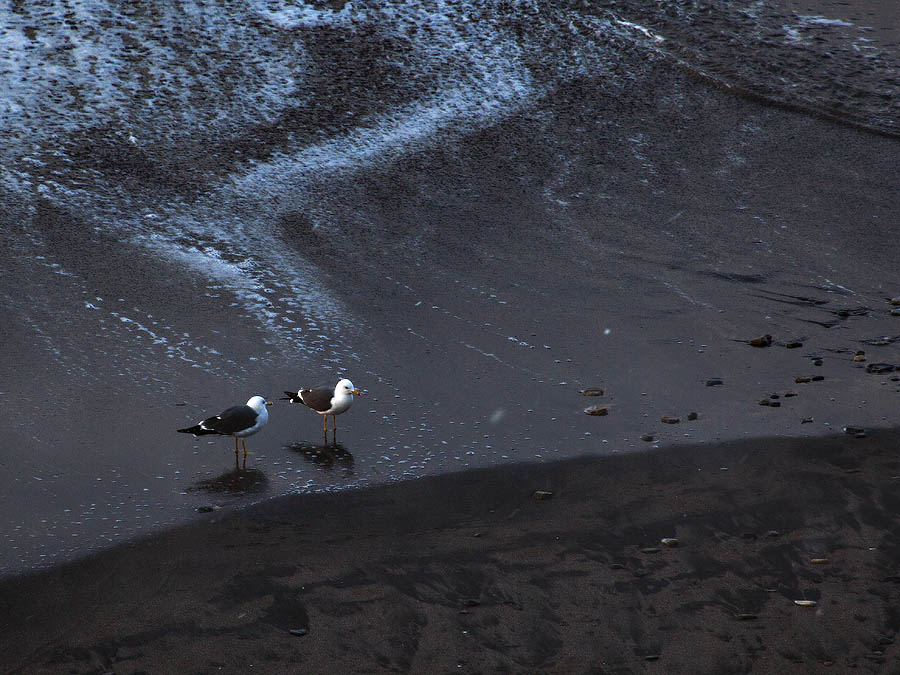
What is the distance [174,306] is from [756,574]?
6.27 meters

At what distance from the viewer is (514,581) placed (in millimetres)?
6461

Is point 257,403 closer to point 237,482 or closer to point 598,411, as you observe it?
point 237,482

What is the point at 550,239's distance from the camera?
11578 mm

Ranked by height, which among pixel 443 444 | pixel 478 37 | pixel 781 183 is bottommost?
pixel 443 444

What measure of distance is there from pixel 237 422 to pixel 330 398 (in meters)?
0.83

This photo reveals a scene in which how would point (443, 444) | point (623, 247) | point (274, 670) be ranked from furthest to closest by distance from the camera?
point (623, 247) < point (443, 444) < point (274, 670)

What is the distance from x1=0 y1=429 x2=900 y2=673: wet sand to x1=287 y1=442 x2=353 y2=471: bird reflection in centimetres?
49

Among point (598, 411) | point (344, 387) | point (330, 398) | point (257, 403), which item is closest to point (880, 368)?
point (598, 411)

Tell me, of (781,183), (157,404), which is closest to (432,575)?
(157,404)

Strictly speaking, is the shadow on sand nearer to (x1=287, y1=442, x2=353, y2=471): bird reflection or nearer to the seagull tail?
(x1=287, y1=442, x2=353, y2=471): bird reflection

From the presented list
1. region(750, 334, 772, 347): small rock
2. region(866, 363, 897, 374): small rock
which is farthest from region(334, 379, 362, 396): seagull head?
region(866, 363, 897, 374): small rock

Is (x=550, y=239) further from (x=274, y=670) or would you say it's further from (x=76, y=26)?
(x=76, y=26)

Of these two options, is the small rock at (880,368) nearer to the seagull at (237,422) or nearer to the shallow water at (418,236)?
the shallow water at (418,236)

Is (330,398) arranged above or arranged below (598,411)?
above
